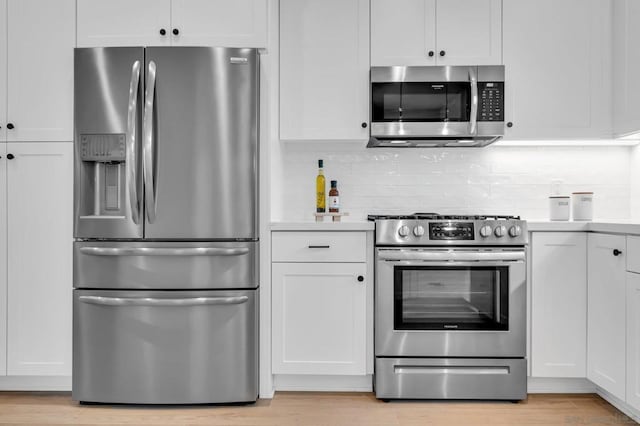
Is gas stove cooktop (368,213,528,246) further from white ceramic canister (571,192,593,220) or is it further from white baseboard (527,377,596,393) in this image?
white baseboard (527,377,596,393)

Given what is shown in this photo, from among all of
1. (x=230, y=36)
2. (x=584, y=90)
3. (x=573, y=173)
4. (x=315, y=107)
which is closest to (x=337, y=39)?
(x=315, y=107)

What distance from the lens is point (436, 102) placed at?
286 centimetres

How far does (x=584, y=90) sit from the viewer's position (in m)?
2.90

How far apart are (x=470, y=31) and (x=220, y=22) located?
1446 millimetres

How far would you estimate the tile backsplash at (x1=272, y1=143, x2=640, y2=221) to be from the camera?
3.22 meters

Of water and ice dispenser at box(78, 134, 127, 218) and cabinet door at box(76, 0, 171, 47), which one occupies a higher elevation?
cabinet door at box(76, 0, 171, 47)

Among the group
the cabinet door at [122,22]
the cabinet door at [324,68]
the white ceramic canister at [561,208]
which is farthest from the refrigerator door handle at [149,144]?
the white ceramic canister at [561,208]

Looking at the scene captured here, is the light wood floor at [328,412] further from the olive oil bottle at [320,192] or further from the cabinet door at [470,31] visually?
A: the cabinet door at [470,31]

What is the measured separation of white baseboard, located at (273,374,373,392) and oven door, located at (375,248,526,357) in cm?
26

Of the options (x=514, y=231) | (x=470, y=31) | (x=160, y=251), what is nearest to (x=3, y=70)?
(x=160, y=251)

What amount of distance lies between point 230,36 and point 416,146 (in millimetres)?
1350

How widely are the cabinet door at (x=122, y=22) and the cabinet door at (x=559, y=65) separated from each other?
6.42 feet

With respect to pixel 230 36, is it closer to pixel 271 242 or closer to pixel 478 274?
pixel 271 242

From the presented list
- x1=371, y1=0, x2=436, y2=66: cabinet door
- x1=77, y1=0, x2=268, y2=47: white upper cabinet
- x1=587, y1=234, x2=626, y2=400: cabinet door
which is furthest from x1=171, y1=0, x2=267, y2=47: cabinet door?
x1=587, y1=234, x2=626, y2=400: cabinet door
